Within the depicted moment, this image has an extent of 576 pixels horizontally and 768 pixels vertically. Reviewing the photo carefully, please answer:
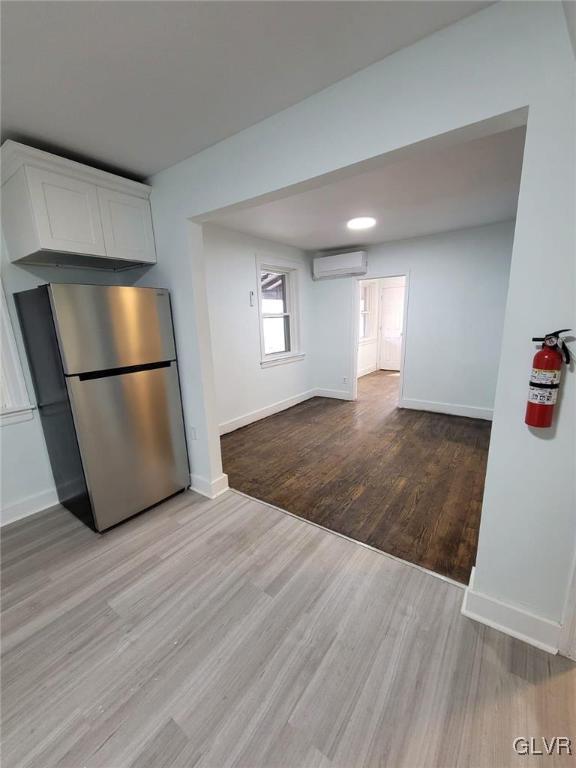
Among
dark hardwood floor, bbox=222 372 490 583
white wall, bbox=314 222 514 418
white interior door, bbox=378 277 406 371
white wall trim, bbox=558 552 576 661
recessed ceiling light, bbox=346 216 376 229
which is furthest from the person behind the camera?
white interior door, bbox=378 277 406 371

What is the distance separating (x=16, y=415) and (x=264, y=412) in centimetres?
280

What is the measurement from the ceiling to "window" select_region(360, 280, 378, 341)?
5.63 m

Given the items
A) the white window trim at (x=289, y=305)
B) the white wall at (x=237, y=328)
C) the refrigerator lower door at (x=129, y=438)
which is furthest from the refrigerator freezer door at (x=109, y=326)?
the white window trim at (x=289, y=305)

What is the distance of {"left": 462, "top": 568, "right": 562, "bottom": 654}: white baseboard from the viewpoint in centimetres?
129

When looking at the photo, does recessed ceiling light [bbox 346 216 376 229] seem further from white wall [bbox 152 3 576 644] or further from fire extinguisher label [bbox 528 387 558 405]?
fire extinguisher label [bbox 528 387 558 405]

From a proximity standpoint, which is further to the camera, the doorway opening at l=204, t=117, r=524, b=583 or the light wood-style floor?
the doorway opening at l=204, t=117, r=524, b=583

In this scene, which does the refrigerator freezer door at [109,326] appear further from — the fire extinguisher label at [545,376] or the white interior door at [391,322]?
the white interior door at [391,322]

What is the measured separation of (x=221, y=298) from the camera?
368 centimetres

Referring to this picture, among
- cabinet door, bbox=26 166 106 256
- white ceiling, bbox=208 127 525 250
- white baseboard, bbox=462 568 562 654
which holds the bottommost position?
white baseboard, bbox=462 568 562 654

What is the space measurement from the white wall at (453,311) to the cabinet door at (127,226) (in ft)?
10.6

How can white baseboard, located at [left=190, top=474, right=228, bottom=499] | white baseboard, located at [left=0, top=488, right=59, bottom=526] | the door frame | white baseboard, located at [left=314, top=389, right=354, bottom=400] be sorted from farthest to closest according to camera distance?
white baseboard, located at [left=314, top=389, right=354, bottom=400] → the door frame → white baseboard, located at [left=190, top=474, right=228, bottom=499] → white baseboard, located at [left=0, top=488, right=59, bottom=526]

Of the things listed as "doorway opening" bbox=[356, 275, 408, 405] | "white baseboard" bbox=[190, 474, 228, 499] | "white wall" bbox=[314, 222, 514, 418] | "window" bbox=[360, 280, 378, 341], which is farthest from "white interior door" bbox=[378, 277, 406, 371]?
"white baseboard" bbox=[190, 474, 228, 499]

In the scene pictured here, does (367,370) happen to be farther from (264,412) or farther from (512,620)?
(512,620)

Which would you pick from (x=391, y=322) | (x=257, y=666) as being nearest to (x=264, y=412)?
(x=257, y=666)
